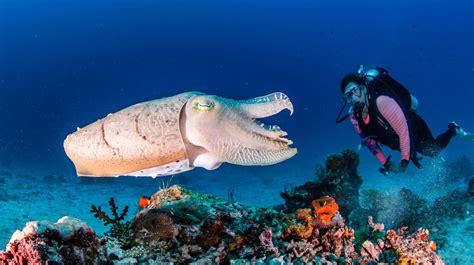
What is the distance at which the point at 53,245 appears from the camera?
8.46 feet

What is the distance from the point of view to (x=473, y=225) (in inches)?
312

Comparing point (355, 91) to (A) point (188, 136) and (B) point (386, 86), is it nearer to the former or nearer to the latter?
(B) point (386, 86)

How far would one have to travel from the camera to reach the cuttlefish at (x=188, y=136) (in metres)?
3.08

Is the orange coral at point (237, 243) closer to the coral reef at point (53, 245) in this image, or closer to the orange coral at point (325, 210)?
the orange coral at point (325, 210)

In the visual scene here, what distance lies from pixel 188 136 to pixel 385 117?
17.4ft

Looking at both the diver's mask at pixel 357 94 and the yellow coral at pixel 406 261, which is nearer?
the yellow coral at pixel 406 261

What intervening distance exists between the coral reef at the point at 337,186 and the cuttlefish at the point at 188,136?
19.5 feet

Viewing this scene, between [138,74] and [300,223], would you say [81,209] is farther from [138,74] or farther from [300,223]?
[138,74]

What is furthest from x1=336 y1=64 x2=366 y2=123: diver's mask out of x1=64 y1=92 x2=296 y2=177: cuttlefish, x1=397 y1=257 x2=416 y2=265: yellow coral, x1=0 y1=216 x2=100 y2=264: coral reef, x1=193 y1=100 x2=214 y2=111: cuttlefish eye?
x1=0 y1=216 x2=100 y2=264: coral reef

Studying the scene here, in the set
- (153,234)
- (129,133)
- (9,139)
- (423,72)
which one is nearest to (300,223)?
(153,234)

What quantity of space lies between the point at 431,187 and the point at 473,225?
10.4 metres

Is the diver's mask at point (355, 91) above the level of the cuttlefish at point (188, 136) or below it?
above

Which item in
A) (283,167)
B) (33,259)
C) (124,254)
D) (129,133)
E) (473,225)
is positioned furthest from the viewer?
(283,167)

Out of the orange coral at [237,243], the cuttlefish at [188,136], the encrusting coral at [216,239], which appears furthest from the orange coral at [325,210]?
the cuttlefish at [188,136]
